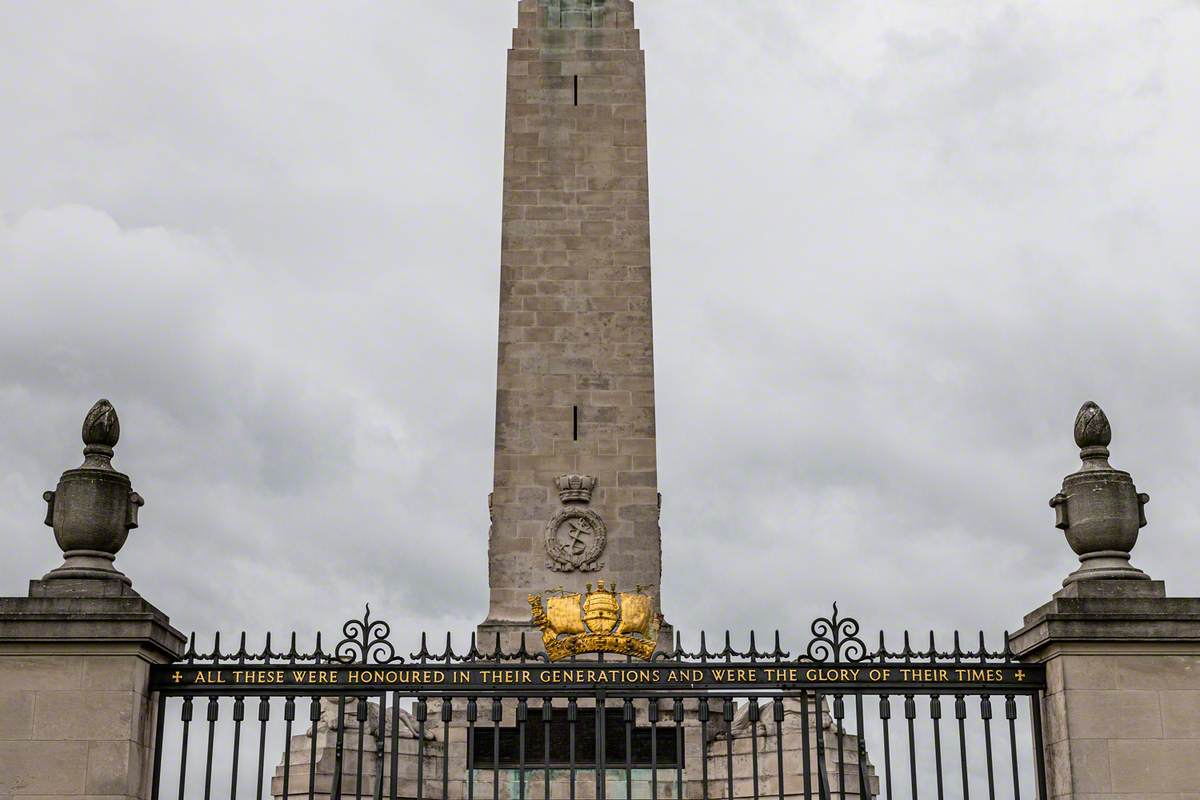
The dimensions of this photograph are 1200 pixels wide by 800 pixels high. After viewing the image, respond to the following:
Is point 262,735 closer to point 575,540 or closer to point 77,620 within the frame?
point 77,620

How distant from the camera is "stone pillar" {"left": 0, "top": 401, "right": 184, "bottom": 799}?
11.3 m

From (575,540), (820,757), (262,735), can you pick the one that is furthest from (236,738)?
(575,540)

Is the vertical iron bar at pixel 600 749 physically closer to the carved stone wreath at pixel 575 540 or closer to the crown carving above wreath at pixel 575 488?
the carved stone wreath at pixel 575 540

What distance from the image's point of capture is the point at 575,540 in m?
25.2

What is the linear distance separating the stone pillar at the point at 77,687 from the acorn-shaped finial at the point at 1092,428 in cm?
754

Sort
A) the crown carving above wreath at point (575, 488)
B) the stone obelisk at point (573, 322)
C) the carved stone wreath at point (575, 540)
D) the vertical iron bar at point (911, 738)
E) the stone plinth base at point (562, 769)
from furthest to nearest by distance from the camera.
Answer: the crown carving above wreath at point (575, 488), the stone obelisk at point (573, 322), the carved stone wreath at point (575, 540), the stone plinth base at point (562, 769), the vertical iron bar at point (911, 738)

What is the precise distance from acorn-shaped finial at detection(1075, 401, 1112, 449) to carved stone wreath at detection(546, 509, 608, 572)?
13.5m

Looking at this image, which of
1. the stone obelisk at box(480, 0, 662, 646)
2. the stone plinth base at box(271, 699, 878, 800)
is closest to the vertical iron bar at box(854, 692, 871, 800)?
the stone plinth base at box(271, 699, 878, 800)

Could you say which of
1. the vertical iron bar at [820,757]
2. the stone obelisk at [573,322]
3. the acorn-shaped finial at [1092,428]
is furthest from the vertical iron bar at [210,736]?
the stone obelisk at [573,322]

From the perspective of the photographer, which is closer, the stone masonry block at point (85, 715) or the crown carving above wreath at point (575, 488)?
the stone masonry block at point (85, 715)

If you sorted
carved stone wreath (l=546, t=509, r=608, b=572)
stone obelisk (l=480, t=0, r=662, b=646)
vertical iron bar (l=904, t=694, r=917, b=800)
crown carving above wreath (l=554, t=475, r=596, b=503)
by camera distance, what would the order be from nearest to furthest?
vertical iron bar (l=904, t=694, r=917, b=800)
carved stone wreath (l=546, t=509, r=608, b=572)
stone obelisk (l=480, t=0, r=662, b=646)
crown carving above wreath (l=554, t=475, r=596, b=503)

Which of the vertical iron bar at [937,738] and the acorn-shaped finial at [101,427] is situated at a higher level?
the acorn-shaped finial at [101,427]

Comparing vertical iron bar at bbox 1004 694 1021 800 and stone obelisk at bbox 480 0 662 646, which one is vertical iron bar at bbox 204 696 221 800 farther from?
stone obelisk at bbox 480 0 662 646

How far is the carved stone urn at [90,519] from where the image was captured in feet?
38.7
